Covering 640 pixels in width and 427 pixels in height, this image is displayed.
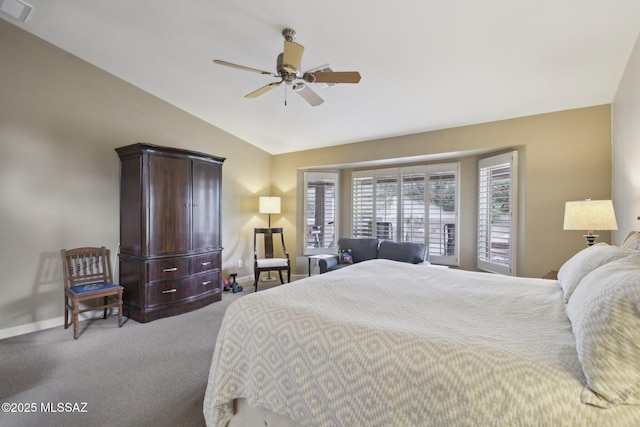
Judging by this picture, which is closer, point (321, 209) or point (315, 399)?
point (315, 399)

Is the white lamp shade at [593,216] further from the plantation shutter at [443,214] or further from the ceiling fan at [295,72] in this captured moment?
the ceiling fan at [295,72]

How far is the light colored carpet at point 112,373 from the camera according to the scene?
188 centimetres

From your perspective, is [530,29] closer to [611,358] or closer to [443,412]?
[611,358]

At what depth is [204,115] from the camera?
4625mm

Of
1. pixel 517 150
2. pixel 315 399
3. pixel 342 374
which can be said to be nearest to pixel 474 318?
pixel 342 374

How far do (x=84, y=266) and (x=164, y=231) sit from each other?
3.30 ft

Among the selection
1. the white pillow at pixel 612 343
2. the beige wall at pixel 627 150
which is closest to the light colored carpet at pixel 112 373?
the white pillow at pixel 612 343

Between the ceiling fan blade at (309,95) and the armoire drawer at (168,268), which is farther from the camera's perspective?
the armoire drawer at (168,268)

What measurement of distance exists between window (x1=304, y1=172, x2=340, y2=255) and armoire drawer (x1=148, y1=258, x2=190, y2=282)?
235cm

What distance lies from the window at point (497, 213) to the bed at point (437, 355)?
6.52ft

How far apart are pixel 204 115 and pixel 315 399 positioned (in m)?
4.50

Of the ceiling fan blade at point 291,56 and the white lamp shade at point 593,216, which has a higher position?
the ceiling fan blade at point 291,56

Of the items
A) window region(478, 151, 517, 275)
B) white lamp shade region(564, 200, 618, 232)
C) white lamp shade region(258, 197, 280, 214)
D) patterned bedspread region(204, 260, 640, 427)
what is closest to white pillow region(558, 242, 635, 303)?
patterned bedspread region(204, 260, 640, 427)

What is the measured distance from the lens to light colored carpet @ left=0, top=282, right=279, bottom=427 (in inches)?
74.2
